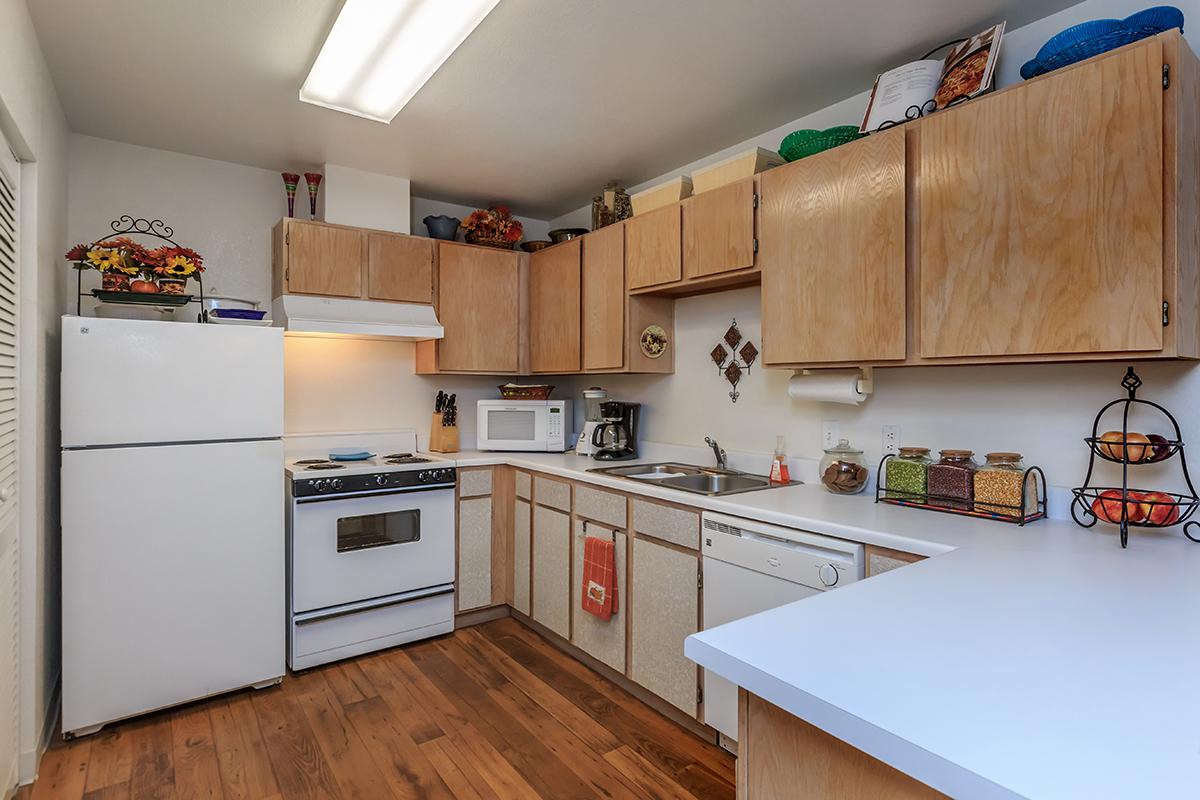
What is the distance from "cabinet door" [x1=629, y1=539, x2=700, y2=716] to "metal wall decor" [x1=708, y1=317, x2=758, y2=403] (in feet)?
3.04

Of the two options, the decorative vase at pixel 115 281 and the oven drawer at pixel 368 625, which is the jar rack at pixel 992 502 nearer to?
the oven drawer at pixel 368 625

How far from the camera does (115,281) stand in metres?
2.47

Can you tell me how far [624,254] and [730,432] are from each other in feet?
3.37

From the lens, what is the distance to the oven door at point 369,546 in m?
2.84

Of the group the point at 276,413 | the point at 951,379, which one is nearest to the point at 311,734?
the point at 276,413

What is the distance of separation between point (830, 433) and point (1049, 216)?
1.11 m

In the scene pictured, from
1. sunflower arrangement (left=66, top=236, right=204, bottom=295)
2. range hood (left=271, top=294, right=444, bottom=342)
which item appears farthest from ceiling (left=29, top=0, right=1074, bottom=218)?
range hood (left=271, top=294, right=444, bottom=342)

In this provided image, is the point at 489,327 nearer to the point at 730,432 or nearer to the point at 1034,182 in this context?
the point at 730,432

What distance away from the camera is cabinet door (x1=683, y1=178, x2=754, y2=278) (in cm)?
248

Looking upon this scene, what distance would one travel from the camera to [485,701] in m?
2.56

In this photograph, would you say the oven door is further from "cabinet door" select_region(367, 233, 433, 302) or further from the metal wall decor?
the metal wall decor

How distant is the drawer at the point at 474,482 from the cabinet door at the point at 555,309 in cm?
74

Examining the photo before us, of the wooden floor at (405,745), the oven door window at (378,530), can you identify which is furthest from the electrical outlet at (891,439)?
the oven door window at (378,530)

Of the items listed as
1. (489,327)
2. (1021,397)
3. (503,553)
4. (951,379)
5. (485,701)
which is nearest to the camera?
(1021,397)
